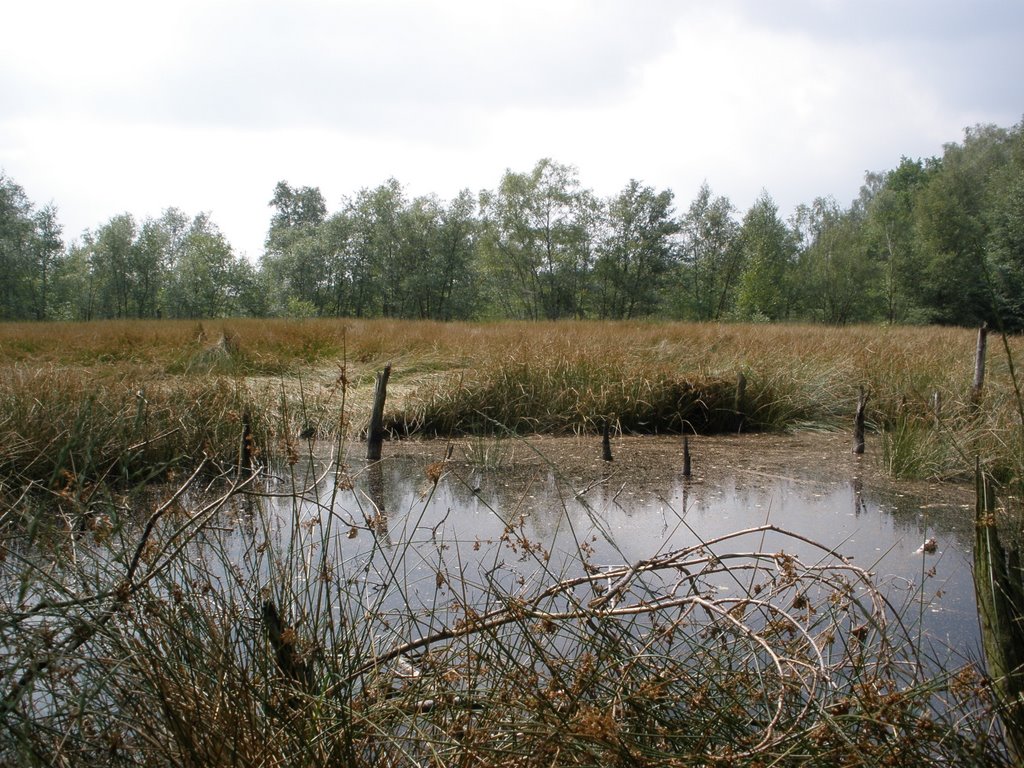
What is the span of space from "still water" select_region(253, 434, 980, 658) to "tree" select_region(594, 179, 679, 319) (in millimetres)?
27904

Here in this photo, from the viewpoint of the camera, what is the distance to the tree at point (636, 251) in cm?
3491

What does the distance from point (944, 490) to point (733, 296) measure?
3625 cm

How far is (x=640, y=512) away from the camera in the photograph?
499cm

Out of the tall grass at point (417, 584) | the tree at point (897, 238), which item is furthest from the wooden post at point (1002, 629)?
the tree at point (897, 238)

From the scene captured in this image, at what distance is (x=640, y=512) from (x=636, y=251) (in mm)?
31068

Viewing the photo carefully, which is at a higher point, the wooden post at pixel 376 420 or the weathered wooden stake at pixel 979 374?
the weathered wooden stake at pixel 979 374

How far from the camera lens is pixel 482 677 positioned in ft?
6.96

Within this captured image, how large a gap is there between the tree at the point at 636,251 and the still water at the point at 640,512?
27904 mm

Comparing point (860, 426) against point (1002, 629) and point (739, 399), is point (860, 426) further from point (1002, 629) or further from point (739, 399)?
point (1002, 629)

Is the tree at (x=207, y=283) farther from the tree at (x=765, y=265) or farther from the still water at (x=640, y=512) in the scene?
the still water at (x=640, y=512)

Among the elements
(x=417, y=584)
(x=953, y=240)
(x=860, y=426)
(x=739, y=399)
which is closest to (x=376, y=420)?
(x=417, y=584)

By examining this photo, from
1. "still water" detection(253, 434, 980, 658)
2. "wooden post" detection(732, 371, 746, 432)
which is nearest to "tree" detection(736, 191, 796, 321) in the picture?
"wooden post" detection(732, 371, 746, 432)

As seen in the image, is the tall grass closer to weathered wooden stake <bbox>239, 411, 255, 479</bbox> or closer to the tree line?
weathered wooden stake <bbox>239, 411, 255, 479</bbox>

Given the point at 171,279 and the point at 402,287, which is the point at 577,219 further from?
the point at 171,279
